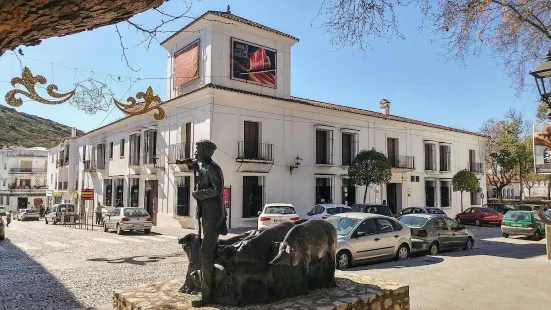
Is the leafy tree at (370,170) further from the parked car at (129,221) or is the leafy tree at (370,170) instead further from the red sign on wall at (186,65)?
the parked car at (129,221)

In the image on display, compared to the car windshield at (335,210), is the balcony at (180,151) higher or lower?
higher

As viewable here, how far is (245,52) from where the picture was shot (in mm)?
21516

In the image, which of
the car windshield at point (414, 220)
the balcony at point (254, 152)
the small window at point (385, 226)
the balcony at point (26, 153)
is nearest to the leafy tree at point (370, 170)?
the balcony at point (254, 152)

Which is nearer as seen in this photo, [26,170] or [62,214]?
[62,214]

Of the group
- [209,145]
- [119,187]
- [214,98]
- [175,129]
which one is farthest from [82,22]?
[119,187]

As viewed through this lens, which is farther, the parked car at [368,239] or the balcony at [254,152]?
the balcony at [254,152]

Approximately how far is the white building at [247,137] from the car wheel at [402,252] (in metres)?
9.95

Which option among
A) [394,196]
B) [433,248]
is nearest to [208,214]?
[433,248]

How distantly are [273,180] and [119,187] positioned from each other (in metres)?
13.0

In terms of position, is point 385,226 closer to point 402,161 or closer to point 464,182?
point 402,161

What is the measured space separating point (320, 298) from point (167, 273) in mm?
5248

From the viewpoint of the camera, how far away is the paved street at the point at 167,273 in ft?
23.0

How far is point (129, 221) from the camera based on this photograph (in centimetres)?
1909

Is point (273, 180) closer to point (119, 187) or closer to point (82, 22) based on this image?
point (119, 187)
